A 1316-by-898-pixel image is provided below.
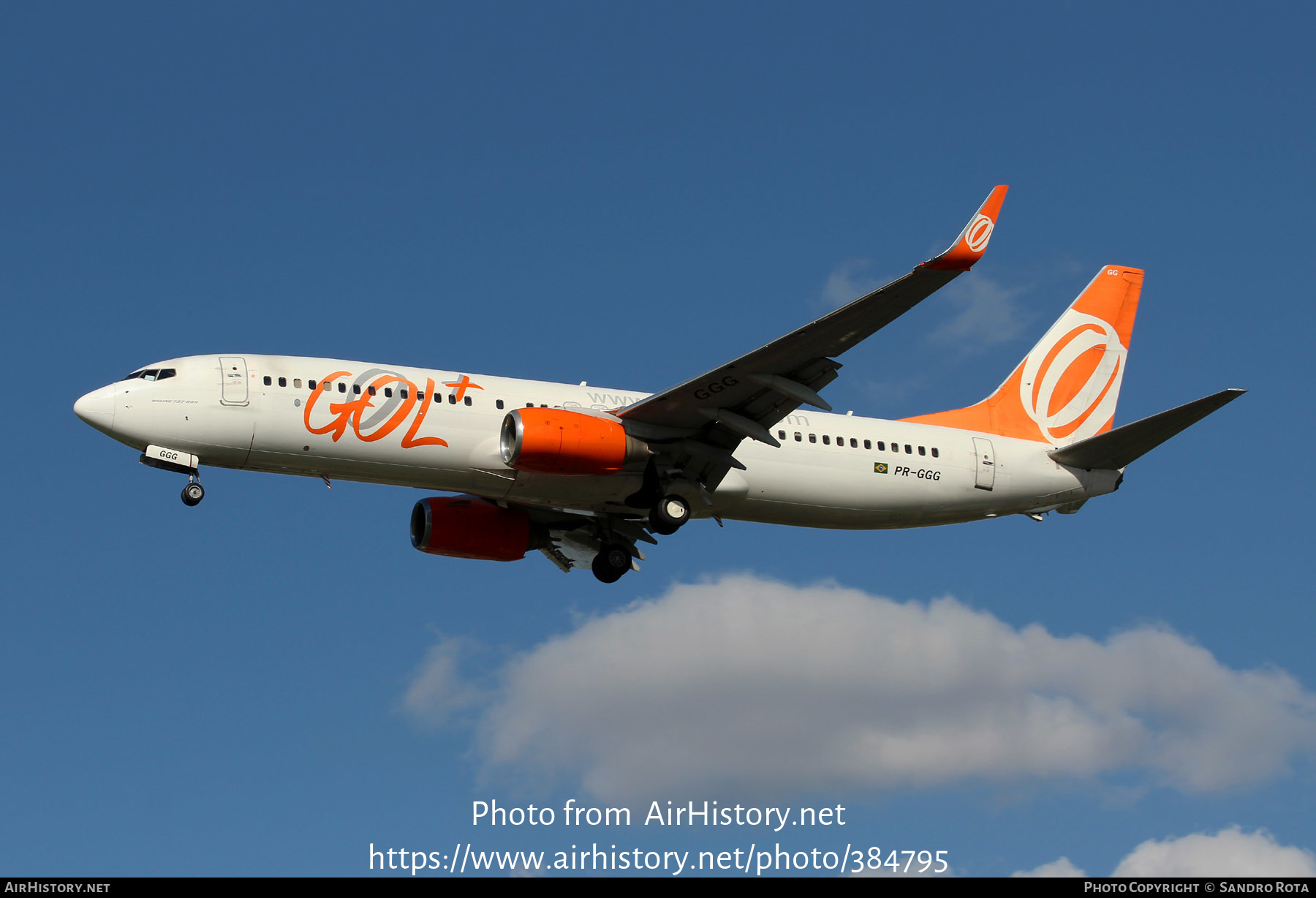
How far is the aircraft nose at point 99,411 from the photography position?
32.2 m

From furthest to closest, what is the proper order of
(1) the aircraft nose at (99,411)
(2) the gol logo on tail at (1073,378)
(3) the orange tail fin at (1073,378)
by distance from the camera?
(2) the gol logo on tail at (1073,378) → (3) the orange tail fin at (1073,378) → (1) the aircraft nose at (99,411)

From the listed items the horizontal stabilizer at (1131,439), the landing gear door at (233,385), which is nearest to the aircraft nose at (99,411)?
the landing gear door at (233,385)

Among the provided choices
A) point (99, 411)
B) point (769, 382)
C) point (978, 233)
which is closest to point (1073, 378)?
point (769, 382)

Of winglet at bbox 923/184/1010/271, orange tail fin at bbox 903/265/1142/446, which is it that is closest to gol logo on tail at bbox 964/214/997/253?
winglet at bbox 923/184/1010/271

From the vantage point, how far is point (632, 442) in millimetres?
34000

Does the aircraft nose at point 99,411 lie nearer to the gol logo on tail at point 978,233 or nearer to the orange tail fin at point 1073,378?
the gol logo on tail at point 978,233

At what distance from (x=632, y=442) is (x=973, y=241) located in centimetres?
1021

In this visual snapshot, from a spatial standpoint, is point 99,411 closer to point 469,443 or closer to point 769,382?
point 469,443

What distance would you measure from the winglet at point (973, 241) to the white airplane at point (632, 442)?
0.14 feet

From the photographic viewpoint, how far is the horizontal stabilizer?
33938mm

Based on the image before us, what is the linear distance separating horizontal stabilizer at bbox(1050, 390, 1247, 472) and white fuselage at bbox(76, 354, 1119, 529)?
1736mm

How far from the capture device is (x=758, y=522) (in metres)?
37.2

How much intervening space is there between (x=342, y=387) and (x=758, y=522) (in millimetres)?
11373
